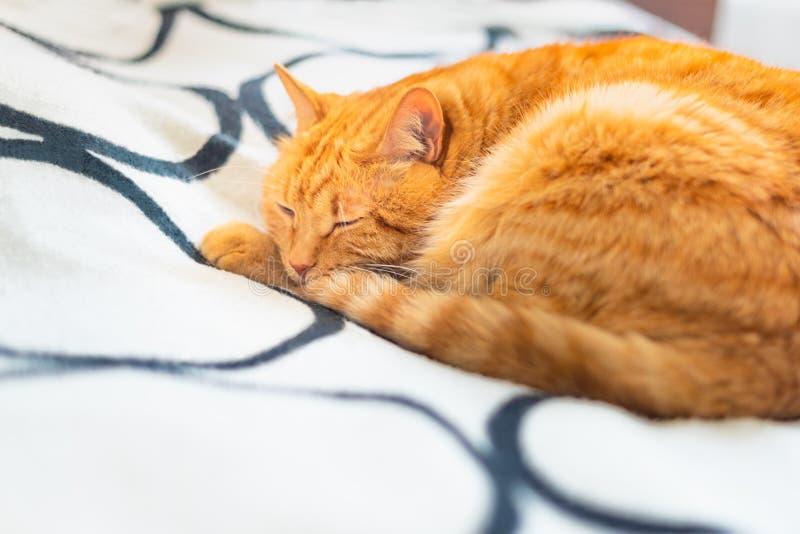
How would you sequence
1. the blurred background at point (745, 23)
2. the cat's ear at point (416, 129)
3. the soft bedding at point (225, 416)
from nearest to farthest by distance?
the soft bedding at point (225, 416) → the cat's ear at point (416, 129) → the blurred background at point (745, 23)

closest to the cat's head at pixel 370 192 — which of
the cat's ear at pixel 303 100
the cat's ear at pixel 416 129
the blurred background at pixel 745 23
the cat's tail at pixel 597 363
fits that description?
the cat's ear at pixel 416 129

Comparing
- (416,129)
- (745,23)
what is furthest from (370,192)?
(745,23)

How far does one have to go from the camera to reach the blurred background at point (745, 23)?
235cm

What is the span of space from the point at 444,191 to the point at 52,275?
0.61 m

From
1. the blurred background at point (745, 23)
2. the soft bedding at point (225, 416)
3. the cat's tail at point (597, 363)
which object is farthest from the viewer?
the blurred background at point (745, 23)

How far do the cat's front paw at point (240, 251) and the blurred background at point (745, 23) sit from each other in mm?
1963

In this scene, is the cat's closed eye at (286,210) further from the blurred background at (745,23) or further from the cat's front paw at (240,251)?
the blurred background at (745,23)

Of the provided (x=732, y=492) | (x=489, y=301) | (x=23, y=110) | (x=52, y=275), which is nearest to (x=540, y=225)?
(x=489, y=301)

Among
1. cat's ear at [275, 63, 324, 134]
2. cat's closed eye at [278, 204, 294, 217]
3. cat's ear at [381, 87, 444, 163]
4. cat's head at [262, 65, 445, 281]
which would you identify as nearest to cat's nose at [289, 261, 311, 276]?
cat's head at [262, 65, 445, 281]

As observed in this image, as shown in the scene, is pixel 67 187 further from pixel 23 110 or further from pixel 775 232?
pixel 775 232

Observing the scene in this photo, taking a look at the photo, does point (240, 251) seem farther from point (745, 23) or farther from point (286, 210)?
point (745, 23)

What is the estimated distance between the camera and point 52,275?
853 millimetres

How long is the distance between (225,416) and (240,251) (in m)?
0.49

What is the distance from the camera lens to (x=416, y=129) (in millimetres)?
1074
